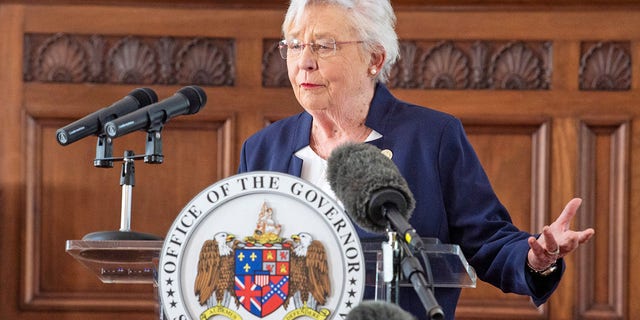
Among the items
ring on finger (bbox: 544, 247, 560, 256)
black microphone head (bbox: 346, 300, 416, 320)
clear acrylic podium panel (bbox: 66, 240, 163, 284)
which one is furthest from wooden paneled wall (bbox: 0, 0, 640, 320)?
black microphone head (bbox: 346, 300, 416, 320)

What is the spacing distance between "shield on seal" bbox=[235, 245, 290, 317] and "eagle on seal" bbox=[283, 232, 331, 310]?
0.01 m

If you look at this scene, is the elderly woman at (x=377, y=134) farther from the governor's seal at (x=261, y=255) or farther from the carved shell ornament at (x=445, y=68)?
the carved shell ornament at (x=445, y=68)

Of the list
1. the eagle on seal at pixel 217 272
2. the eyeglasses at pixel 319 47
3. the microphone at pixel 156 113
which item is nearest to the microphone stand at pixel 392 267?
the eagle on seal at pixel 217 272

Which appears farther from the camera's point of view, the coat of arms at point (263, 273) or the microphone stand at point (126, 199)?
the microphone stand at point (126, 199)

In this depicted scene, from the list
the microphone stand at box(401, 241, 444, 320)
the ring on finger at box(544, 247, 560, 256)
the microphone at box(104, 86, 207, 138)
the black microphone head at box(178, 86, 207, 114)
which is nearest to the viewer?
the microphone stand at box(401, 241, 444, 320)

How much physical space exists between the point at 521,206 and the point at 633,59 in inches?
30.1

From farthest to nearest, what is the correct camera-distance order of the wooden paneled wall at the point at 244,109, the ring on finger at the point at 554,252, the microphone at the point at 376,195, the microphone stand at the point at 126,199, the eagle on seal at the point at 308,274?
1. the wooden paneled wall at the point at 244,109
2. the microphone stand at the point at 126,199
3. the ring on finger at the point at 554,252
4. the eagle on seal at the point at 308,274
5. the microphone at the point at 376,195

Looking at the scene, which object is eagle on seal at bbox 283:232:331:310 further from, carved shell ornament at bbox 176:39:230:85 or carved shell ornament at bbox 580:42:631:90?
carved shell ornament at bbox 580:42:631:90

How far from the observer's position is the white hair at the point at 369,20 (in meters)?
2.70

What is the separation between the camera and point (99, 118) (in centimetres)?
253

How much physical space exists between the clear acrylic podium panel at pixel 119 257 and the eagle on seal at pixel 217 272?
0.50 feet

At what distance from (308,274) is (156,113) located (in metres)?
0.73

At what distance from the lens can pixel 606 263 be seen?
4453 millimetres

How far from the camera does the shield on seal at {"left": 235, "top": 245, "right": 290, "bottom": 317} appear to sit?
1.95m
